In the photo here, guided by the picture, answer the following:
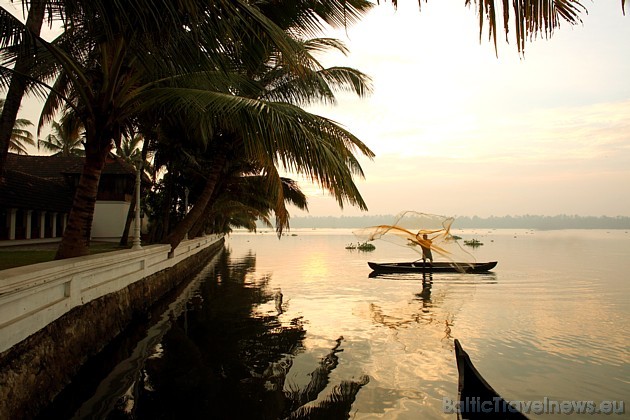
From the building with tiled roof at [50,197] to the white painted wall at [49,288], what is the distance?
34.0ft

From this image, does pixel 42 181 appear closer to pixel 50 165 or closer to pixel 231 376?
pixel 50 165

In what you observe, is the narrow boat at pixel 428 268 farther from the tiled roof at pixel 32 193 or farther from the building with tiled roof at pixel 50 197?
the tiled roof at pixel 32 193

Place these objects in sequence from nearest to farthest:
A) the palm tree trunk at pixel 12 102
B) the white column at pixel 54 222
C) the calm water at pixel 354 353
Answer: the calm water at pixel 354 353, the palm tree trunk at pixel 12 102, the white column at pixel 54 222

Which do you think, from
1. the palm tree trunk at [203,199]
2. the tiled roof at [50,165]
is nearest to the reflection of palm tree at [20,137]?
the tiled roof at [50,165]

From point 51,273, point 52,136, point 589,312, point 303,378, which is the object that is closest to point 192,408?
point 303,378

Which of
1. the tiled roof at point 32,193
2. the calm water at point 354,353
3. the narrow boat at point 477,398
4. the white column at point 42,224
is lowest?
the calm water at point 354,353

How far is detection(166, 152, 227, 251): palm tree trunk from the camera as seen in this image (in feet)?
46.3

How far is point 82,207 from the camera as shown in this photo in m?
8.23

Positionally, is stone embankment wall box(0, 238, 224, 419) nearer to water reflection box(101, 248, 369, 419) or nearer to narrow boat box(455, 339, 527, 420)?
water reflection box(101, 248, 369, 419)

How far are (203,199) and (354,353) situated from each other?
858 centimetres

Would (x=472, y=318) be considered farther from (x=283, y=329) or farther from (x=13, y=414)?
(x=13, y=414)

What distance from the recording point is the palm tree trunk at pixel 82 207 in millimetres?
8156

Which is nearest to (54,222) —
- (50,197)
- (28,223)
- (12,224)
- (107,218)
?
(50,197)

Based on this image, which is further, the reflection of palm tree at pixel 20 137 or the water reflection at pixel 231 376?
the reflection of palm tree at pixel 20 137
